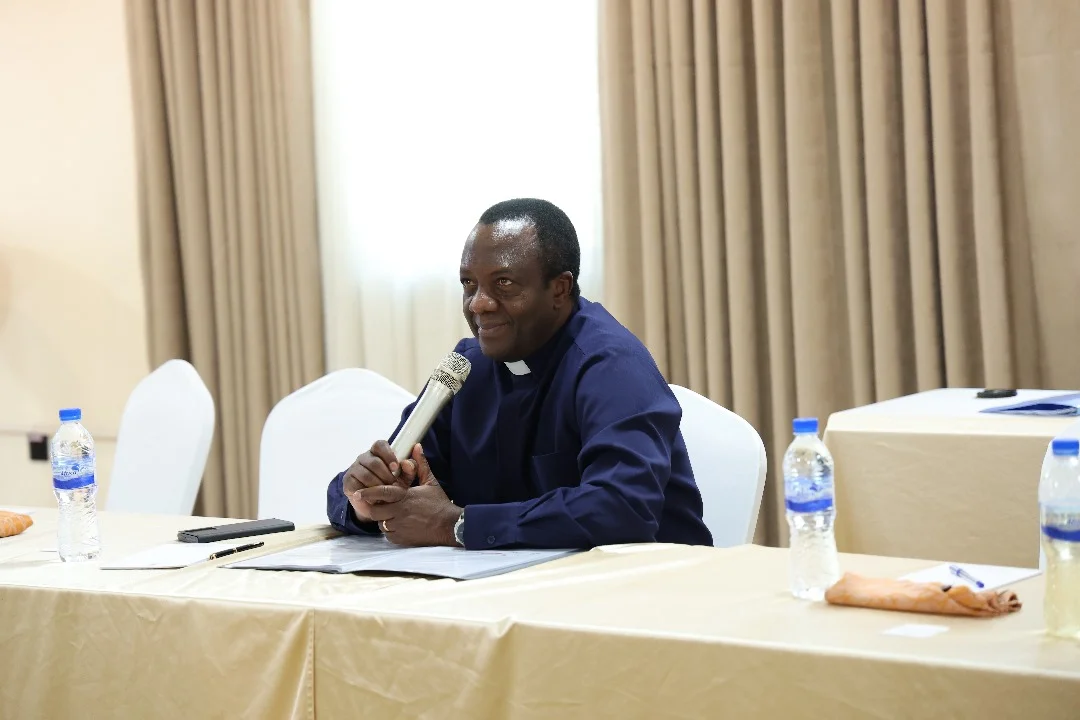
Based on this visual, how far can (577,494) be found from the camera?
2018 mm

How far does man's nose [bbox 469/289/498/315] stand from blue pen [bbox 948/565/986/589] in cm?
97

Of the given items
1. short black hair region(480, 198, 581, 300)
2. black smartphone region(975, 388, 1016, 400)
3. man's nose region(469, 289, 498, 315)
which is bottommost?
black smartphone region(975, 388, 1016, 400)

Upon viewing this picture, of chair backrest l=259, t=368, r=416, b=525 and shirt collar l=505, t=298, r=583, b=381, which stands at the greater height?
shirt collar l=505, t=298, r=583, b=381

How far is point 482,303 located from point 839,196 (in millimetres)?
1780

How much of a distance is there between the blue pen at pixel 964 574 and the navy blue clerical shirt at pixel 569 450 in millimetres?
531

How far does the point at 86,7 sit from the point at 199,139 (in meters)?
0.86

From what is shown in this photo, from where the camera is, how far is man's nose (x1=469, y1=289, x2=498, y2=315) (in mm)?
2283

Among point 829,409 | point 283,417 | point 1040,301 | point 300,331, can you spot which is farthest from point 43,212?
point 1040,301

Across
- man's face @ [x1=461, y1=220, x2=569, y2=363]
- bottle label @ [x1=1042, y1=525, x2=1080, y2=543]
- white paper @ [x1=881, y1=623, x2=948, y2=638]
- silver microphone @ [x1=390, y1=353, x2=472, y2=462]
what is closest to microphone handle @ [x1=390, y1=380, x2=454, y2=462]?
silver microphone @ [x1=390, y1=353, x2=472, y2=462]

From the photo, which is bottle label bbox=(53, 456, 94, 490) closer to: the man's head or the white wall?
the man's head

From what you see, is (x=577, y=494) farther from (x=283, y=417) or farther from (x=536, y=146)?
(x=536, y=146)

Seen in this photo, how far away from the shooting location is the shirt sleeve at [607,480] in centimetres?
201

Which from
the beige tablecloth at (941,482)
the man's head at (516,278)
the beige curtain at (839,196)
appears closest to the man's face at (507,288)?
the man's head at (516,278)

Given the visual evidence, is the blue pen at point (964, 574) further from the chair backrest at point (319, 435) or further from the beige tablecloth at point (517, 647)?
the chair backrest at point (319, 435)
